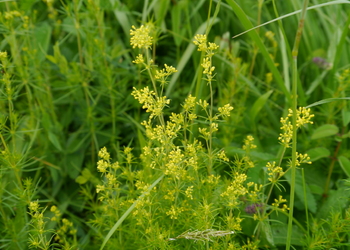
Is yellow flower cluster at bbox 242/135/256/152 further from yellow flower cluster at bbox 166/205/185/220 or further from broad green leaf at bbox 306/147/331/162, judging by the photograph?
broad green leaf at bbox 306/147/331/162

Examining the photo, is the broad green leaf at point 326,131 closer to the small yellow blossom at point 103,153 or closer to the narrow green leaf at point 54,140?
the small yellow blossom at point 103,153

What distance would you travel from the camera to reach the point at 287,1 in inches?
102

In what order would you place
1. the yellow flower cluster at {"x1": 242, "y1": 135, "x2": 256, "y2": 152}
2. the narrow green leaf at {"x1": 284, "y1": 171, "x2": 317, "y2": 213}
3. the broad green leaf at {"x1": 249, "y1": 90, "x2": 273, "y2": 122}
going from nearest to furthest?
1. the yellow flower cluster at {"x1": 242, "y1": 135, "x2": 256, "y2": 152}
2. the narrow green leaf at {"x1": 284, "y1": 171, "x2": 317, "y2": 213}
3. the broad green leaf at {"x1": 249, "y1": 90, "x2": 273, "y2": 122}

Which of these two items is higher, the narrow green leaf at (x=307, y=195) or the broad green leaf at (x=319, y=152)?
the broad green leaf at (x=319, y=152)

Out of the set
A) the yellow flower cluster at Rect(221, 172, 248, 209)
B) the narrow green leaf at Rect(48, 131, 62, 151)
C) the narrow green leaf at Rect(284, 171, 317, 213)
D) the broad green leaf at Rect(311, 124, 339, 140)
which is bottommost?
the narrow green leaf at Rect(284, 171, 317, 213)

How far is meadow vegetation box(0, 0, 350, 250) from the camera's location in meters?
1.45

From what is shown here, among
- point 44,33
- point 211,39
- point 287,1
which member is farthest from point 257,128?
point 44,33

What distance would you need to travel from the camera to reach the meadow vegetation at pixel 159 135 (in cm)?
145

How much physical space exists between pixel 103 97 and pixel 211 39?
0.77 meters

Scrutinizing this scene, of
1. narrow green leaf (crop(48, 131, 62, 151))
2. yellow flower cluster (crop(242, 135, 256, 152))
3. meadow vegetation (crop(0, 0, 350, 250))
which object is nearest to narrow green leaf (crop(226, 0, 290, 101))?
meadow vegetation (crop(0, 0, 350, 250))

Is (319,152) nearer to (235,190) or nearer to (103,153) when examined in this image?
(235,190)

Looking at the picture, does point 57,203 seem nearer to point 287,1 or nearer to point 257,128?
point 257,128

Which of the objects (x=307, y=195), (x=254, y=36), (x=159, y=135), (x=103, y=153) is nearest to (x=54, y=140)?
(x=103, y=153)

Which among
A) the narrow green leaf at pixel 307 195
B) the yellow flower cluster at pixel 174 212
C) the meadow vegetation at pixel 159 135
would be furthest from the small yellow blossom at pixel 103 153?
the narrow green leaf at pixel 307 195
